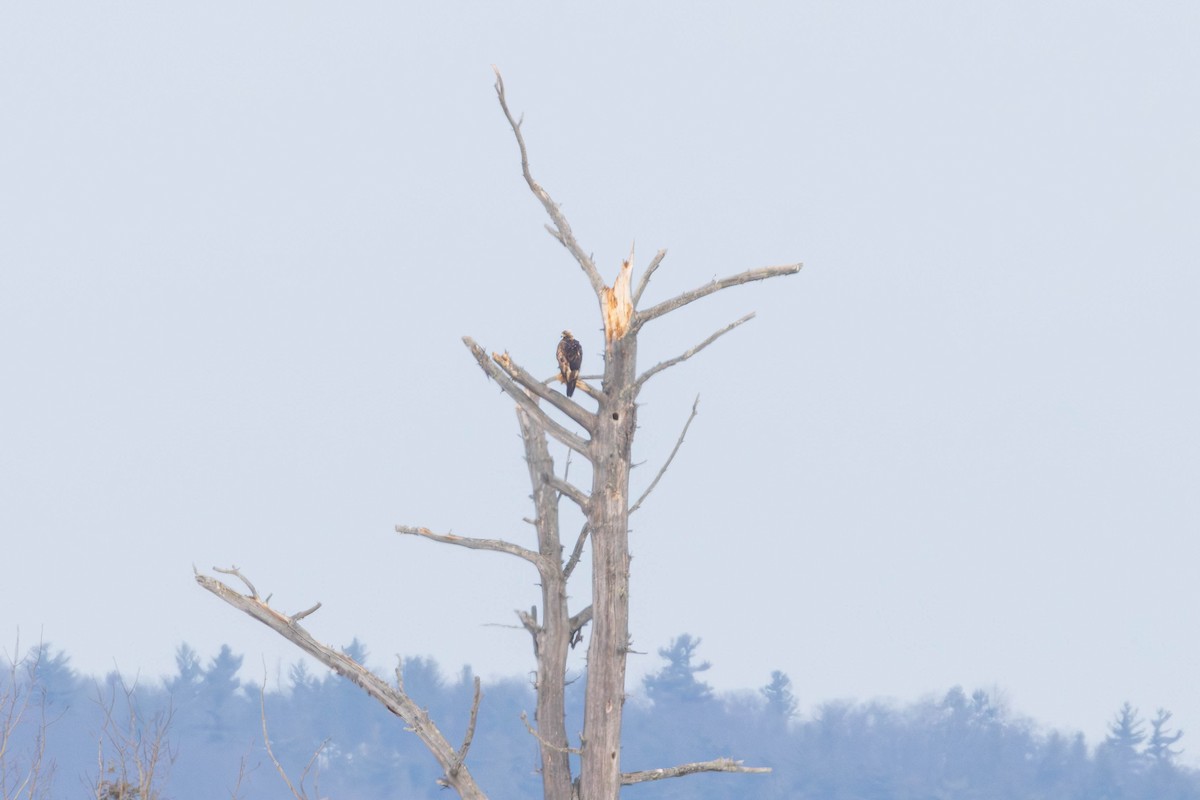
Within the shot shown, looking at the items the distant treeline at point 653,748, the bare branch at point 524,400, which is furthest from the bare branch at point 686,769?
the distant treeline at point 653,748

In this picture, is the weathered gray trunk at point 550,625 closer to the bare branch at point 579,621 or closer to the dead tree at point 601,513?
the bare branch at point 579,621

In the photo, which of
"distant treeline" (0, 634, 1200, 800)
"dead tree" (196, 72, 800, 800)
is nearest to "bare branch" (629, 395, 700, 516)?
"dead tree" (196, 72, 800, 800)

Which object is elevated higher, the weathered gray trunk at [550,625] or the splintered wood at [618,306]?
the splintered wood at [618,306]

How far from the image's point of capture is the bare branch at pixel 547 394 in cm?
1089

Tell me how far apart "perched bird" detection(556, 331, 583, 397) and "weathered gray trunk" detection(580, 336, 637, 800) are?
2.07 ft

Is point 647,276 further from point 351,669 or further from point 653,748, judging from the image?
point 653,748

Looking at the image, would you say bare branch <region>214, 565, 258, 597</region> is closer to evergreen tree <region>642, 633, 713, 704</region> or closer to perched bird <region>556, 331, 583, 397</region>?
perched bird <region>556, 331, 583, 397</region>

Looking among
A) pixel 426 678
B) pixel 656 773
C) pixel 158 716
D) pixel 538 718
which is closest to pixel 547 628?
pixel 538 718

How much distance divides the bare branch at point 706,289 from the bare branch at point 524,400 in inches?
39.8

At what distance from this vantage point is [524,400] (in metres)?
11.0

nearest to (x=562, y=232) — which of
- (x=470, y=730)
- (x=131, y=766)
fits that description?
(x=470, y=730)

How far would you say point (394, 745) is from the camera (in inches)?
2159

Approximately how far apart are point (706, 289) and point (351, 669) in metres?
4.12

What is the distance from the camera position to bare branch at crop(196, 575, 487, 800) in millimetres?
11500
